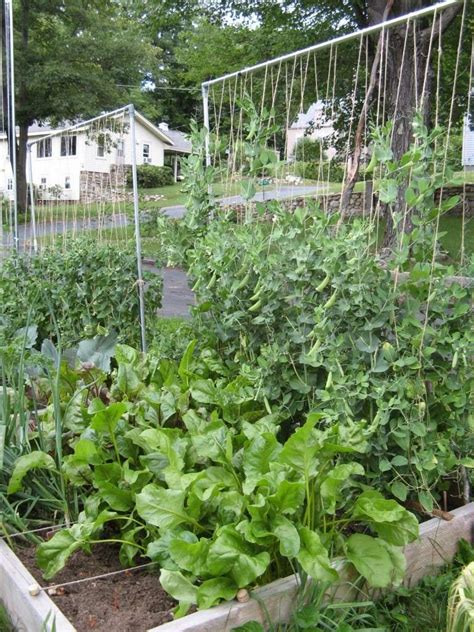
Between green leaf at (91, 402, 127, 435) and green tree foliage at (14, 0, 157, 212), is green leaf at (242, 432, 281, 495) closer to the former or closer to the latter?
green leaf at (91, 402, 127, 435)

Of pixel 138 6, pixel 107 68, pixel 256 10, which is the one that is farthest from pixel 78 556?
pixel 107 68

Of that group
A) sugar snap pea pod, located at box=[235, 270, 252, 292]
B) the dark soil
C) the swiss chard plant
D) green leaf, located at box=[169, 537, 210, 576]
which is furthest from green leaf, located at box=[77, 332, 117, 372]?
green leaf, located at box=[169, 537, 210, 576]

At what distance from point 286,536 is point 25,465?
3.84ft

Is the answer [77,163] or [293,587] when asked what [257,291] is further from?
[77,163]

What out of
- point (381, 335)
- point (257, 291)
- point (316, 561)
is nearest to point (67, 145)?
point (257, 291)

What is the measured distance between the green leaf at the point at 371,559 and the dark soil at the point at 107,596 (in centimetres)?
65

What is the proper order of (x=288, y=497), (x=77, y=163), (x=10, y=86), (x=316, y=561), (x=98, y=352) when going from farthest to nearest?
(x=10, y=86)
(x=77, y=163)
(x=98, y=352)
(x=288, y=497)
(x=316, y=561)

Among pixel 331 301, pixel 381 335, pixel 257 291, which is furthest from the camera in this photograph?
pixel 257 291

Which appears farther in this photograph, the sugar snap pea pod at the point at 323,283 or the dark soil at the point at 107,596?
the sugar snap pea pod at the point at 323,283

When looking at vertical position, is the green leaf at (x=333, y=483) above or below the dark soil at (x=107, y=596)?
above

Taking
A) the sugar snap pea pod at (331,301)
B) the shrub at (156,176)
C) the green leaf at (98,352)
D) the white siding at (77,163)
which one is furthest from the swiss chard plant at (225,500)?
the shrub at (156,176)

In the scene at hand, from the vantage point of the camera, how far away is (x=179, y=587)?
217 centimetres

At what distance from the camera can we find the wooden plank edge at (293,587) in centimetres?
207

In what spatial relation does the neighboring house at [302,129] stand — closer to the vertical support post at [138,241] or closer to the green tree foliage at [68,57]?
the vertical support post at [138,241]
